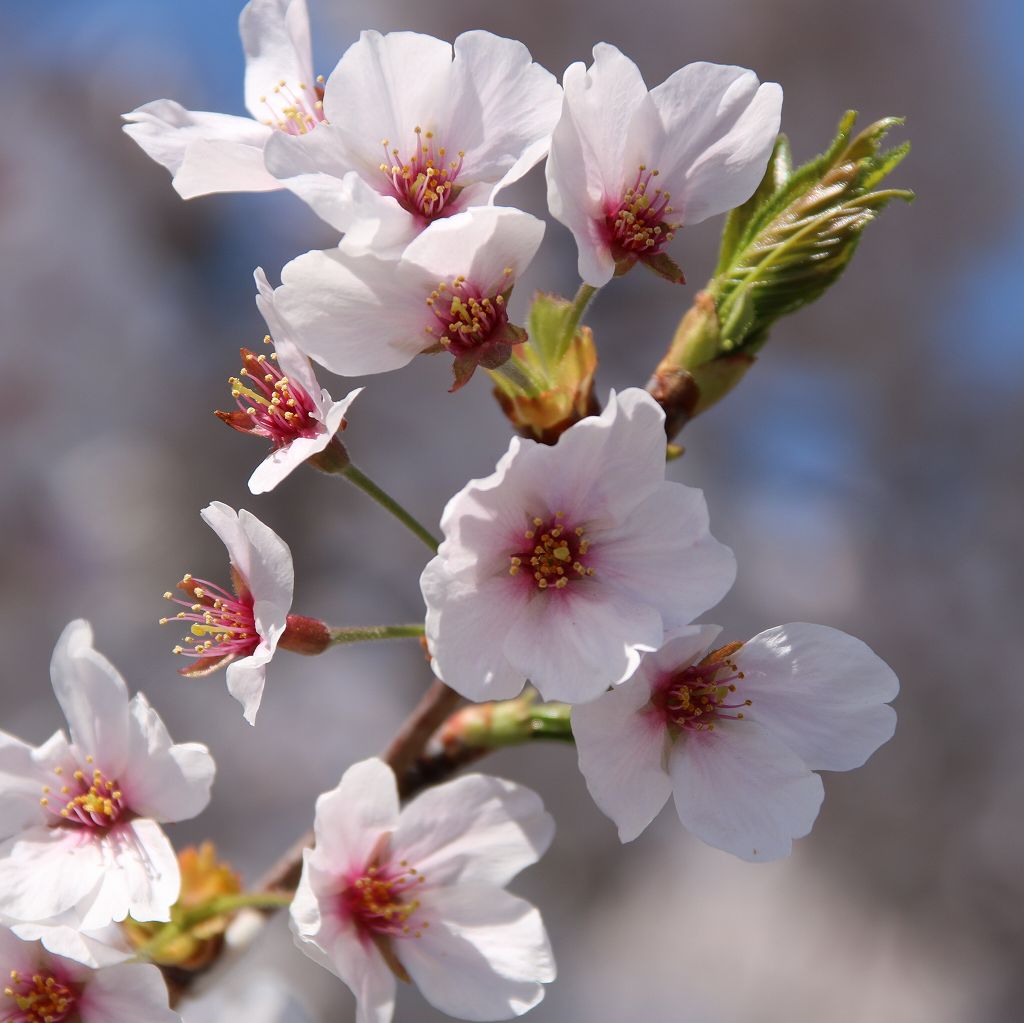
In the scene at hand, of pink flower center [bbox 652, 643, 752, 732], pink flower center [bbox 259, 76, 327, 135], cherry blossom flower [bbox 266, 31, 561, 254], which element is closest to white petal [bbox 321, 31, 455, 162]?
cherry blossom flower [bbox 266, 31, 561, 254]

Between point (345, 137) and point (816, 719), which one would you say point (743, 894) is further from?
point (345, 137)

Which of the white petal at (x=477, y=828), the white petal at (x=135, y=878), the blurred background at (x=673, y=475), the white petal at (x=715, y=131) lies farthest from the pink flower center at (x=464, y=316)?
the blurred background at (x=673, y=475)

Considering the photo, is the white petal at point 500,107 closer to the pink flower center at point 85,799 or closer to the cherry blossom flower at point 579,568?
the cherry blossom flower at point 579,568

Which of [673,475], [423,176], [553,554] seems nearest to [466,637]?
[553,554]

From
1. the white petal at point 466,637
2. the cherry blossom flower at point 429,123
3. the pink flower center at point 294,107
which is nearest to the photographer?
the white petal at point 466,637

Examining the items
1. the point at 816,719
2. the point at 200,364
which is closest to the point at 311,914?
the point at 816,719

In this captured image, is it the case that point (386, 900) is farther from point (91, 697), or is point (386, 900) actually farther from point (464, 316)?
point (464, 316)

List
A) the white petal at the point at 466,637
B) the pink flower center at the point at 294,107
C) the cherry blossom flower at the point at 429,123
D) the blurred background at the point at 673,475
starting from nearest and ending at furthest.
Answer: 1. the white petal at the point at 466,637
2. the cherry blossom flower at the point at 429,123
3. the pink flower center at the point at 294,107
4. the blurred background at the point at 673,475
